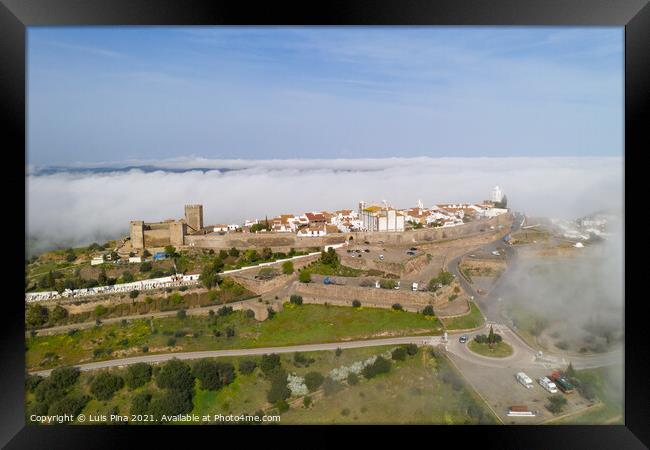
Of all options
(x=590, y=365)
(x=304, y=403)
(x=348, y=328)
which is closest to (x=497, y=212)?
(x=590, y=365)

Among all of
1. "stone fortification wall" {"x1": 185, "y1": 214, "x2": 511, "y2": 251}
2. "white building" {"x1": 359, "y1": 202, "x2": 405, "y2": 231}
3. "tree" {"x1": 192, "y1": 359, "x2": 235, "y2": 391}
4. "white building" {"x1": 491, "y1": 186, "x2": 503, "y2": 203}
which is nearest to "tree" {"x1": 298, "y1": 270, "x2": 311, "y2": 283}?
"stone fortification wall" {"x1": 185, "y1": 214, "x2": 511, "y2": 251}

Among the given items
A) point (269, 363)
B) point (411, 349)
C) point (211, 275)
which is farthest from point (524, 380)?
point (211, 275)

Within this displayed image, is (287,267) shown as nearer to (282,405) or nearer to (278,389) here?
(278,389)

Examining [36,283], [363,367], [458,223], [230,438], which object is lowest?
[230,438]

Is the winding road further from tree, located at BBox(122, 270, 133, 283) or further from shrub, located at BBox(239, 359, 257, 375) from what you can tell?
tree, located at BBox(122, 270, 133, 283)

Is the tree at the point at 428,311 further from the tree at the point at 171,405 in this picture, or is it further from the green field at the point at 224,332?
the tree at the point at 171,405

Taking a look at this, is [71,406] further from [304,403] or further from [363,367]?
[363,367]

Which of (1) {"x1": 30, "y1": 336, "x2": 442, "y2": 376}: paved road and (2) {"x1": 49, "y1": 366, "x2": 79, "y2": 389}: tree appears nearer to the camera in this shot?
(2) {"x1": 49, "y1": 366, "x2": 79, "y2": 389}: tree
